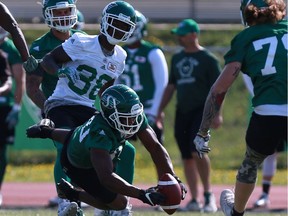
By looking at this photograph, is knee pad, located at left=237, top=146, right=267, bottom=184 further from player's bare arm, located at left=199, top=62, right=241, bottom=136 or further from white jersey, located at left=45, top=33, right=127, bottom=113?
white jersey, located at left=45, top=33, right=127, bottom=113

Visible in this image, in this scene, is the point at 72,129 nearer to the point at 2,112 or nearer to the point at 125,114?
the point at 125,114

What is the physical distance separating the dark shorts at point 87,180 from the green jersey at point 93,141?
62 millimetres

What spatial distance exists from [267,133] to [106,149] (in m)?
1.35

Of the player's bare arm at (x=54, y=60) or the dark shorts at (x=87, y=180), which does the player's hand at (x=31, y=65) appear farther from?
the dark shorts at (x=87, y=180)

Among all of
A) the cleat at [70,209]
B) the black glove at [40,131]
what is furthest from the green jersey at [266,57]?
the cleat at [70,209]

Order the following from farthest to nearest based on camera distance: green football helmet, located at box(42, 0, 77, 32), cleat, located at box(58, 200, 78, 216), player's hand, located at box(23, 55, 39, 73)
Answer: green football helmet, located at box(42, 0, 77, 32) < player's hand, located at box(23, 55, 39, 73) < cleat, located at box(58, 200, 78, 216)

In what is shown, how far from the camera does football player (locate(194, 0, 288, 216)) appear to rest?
7.24 metres

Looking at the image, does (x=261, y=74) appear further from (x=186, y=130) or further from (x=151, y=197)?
(x=186, y=130)

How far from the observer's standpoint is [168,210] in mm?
6484

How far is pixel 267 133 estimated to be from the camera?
23.7 feet

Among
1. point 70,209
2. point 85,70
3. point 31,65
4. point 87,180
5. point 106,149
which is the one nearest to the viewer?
point 106,149

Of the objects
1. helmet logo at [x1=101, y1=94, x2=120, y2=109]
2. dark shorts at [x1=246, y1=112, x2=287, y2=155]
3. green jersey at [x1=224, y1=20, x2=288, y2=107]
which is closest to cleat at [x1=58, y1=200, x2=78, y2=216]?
helmet logo at [x1=101, y1=94, x2=120, y2=109]

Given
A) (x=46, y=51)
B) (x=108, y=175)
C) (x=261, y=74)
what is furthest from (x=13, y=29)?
(x=261, y=74)

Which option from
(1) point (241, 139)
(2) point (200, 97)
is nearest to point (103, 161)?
(2) point (200, 97)
